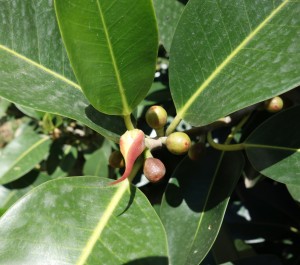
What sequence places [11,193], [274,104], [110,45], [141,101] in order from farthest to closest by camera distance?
[11,193], [274,104], [141,101], [110,45]

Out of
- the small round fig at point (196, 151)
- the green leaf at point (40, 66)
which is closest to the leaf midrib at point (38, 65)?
the green leaf at point (40, 66)

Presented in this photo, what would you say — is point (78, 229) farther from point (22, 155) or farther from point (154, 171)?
point (22, 155)

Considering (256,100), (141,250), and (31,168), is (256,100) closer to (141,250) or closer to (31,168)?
(141,250)

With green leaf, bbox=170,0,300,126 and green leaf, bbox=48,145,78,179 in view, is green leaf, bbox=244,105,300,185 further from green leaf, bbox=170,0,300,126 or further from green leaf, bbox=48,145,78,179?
green leaf, bbox=48,145,78,179

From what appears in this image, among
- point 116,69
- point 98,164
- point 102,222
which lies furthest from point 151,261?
point 98,164

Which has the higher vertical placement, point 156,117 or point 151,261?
point 156,117

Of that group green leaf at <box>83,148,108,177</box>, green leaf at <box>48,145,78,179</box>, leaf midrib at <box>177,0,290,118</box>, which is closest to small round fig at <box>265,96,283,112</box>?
leaf midrib at <box>177,0,290,118</box>
